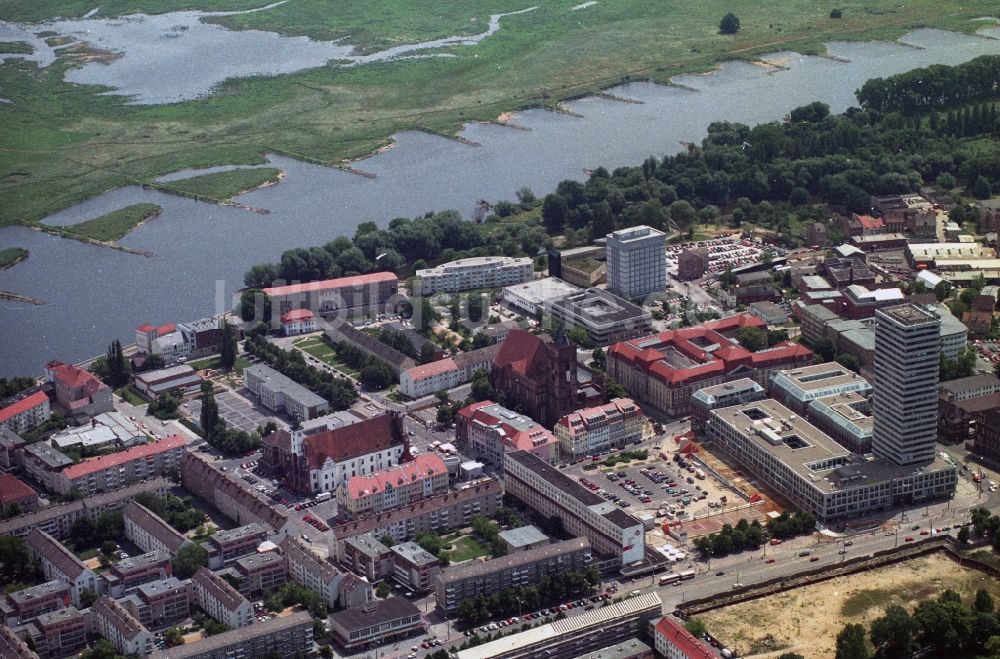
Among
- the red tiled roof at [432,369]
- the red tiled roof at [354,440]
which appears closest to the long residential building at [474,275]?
the red tiled roof at [432,369]

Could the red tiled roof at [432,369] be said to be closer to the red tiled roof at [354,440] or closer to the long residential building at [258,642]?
the red tiled roof at [354,440]

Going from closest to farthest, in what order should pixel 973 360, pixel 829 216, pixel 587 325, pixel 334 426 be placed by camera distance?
1. pixel 334 426
2. pixel 973 360
3. pixel 587 325
4. pixel 829 216

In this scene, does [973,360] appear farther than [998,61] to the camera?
No

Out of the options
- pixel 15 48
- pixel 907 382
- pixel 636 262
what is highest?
pixel 15 48

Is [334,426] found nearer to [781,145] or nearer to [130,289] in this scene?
[130,289]

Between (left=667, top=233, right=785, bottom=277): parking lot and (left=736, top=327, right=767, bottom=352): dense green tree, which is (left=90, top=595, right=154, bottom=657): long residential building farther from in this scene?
(left=667, top=233, right=785, bottom=277): parking lot

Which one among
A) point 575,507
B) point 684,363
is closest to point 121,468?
point 575,507

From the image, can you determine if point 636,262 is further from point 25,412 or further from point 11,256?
point 11,256

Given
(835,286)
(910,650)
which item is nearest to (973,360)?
(835,286)
